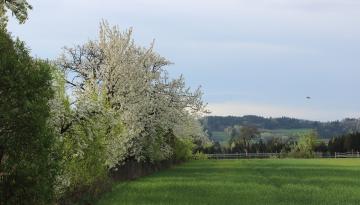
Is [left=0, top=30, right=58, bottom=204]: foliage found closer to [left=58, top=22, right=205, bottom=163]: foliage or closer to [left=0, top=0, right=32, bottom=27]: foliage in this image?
[left=0, top=0, right=32, bottom=27]: foliage

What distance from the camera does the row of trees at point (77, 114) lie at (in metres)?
15.0

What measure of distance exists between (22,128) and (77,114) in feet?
27.7

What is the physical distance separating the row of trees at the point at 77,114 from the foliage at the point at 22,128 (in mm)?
21

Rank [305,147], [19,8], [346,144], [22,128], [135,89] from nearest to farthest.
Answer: [22,128] < [19,8] < [135,89] < [346,144] < [305,147]

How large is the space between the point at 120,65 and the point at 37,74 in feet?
113

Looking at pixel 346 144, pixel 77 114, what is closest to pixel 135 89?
pixel 77 114

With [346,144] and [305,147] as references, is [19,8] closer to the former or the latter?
[346,144]

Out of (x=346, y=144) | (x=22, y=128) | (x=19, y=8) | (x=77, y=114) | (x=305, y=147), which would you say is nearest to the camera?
(x=22, y=128)

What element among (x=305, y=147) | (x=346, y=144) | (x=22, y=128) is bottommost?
(x=22, y=128)

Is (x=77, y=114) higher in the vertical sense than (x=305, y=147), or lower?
lower

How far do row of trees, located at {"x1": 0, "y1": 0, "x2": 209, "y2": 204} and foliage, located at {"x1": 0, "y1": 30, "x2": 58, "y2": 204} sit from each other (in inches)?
0.8

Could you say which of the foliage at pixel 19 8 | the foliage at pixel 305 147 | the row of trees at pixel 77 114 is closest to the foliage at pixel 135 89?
the row of trees at pixel 77 114

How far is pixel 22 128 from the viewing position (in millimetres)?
15070

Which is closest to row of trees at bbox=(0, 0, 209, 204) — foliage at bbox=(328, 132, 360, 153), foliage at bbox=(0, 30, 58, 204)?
foliage at bbox=(0, 30, 58, 204)
